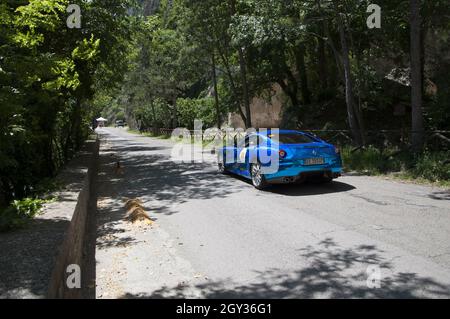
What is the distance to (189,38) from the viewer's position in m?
24.1

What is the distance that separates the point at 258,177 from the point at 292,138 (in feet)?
3.82

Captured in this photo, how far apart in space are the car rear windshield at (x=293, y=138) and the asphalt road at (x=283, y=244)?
1.05 meters

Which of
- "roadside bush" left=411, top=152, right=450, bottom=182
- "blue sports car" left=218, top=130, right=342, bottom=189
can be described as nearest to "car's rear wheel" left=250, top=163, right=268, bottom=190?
"blue sports car" left=218, top=130, right=342, bottom=189

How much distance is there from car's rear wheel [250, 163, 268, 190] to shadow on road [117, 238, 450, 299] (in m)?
4.32


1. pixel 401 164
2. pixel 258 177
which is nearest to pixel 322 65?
pixel 401 164

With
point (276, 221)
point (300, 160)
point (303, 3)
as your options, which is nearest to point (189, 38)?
point (303, 3)

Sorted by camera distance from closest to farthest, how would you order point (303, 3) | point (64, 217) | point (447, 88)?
point (64, 217) → point (447, 88) → point (303, 3)

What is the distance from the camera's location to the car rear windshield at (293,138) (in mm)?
9070

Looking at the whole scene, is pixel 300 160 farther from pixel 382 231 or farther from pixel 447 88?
pixel 447 88

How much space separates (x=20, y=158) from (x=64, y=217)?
3628mm

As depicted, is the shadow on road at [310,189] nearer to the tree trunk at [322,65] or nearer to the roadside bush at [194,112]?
the tree trunk at [322,65]

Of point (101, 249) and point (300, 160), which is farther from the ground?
point (300, 160)

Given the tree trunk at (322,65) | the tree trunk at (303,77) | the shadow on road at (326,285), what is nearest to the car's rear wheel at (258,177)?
the shadow on road at (326,285)

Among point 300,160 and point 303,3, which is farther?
point 303,3
